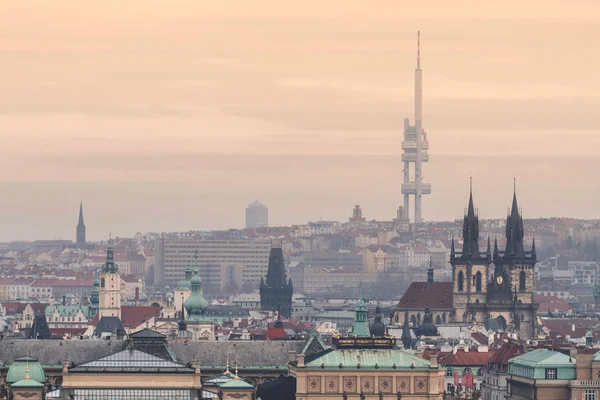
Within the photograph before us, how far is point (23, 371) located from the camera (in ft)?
279

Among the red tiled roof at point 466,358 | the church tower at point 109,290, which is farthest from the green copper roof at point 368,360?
the church tower at point 109,290

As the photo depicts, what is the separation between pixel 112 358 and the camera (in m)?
83.1

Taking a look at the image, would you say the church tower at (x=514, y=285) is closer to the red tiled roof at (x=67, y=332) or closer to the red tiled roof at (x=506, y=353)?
the red tiled roof at (x=67, y=332)

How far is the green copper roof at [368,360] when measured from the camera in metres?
83.1

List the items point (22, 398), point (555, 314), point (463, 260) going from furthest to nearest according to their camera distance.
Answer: point (555, 314), point (463, 260), point (22, 398)

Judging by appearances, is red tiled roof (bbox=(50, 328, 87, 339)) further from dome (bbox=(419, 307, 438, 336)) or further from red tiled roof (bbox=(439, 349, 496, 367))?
red tiled roof (bbox=(439, 349, 496, 367))

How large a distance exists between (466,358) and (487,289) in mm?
47655

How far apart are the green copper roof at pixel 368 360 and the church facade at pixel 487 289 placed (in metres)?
76.9

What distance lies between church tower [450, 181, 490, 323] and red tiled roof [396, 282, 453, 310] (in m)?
1.36

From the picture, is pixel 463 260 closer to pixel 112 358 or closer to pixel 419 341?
pixel 419 341

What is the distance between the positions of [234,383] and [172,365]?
102 inches

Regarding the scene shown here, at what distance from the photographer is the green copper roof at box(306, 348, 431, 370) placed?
83125 millimetres

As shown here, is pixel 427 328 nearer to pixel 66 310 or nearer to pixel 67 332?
pixel 67 332

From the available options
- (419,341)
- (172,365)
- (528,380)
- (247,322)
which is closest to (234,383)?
(172,365)
